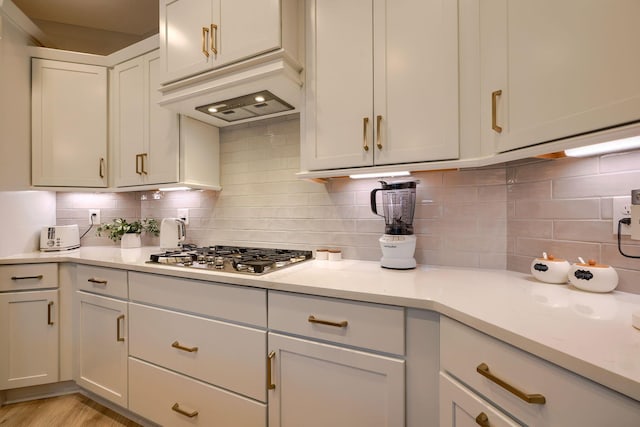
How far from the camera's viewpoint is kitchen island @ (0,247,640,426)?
53cm

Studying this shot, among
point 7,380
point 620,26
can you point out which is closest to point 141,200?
point 7,380

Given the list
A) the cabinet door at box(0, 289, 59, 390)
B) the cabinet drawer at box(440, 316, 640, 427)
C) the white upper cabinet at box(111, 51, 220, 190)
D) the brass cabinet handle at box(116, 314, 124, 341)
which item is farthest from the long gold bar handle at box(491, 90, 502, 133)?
the cabinet door at box(0, 289, 59, 390)

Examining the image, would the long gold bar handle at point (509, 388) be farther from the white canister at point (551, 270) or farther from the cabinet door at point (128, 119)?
the cabinet door at point (128, 119)

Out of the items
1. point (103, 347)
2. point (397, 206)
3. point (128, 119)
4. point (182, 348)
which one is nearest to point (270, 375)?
point (182, 348)

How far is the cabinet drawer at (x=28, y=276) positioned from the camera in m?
1.80

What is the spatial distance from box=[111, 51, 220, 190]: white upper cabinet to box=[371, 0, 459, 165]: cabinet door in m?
1.31

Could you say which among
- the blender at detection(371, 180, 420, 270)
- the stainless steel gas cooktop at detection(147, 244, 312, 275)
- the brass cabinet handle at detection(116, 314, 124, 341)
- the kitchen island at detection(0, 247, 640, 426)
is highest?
the blender at detection(371, 180, 420, 270)

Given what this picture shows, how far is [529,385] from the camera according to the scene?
24.2 inches

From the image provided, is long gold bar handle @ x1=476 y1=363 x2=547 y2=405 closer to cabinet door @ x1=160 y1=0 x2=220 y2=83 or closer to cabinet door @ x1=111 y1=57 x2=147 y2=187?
cabinet door @ x1=160 y1=0 x2=220 y2=83

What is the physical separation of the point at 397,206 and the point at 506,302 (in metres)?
0.70

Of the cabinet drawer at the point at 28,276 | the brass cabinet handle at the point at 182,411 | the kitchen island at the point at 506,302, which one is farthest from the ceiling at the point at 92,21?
the brass cabinet handle at the point at 182,411

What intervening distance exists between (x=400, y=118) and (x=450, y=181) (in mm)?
459

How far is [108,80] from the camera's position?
2.18 m

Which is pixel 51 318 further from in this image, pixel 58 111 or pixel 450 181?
pixel 450 181
